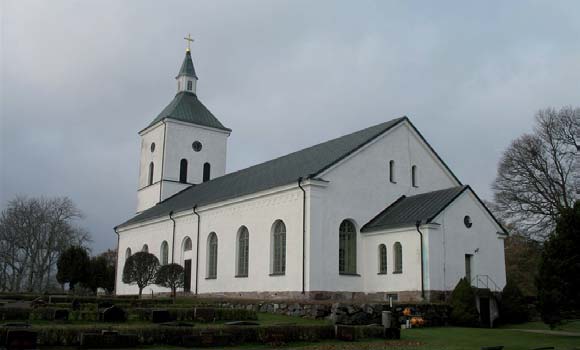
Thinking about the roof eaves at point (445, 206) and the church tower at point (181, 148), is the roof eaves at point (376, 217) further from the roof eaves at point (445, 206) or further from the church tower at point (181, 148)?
the church tower at point (181, 148)

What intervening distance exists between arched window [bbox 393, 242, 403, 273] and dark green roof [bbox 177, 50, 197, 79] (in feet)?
99.6

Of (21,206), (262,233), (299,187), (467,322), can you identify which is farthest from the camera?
(21,206)

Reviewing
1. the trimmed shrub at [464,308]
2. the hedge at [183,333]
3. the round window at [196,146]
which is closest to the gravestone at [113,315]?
the hedge at [183,333]

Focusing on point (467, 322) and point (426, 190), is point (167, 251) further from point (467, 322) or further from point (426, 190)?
point (467, 322)

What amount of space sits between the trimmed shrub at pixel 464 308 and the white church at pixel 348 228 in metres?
1.78

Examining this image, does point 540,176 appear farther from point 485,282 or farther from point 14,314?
point 14,314

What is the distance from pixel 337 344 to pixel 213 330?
3.57 metres

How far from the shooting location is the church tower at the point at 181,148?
49.1 m

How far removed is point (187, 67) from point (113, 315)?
36646mm

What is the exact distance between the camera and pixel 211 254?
1428 inches

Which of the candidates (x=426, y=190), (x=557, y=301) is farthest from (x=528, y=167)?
(x=557, y=301)

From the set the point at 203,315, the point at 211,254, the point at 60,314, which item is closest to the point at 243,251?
the point at 211,254

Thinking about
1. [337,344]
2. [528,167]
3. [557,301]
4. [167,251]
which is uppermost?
[528,167]

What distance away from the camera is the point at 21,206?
63.4 metres
